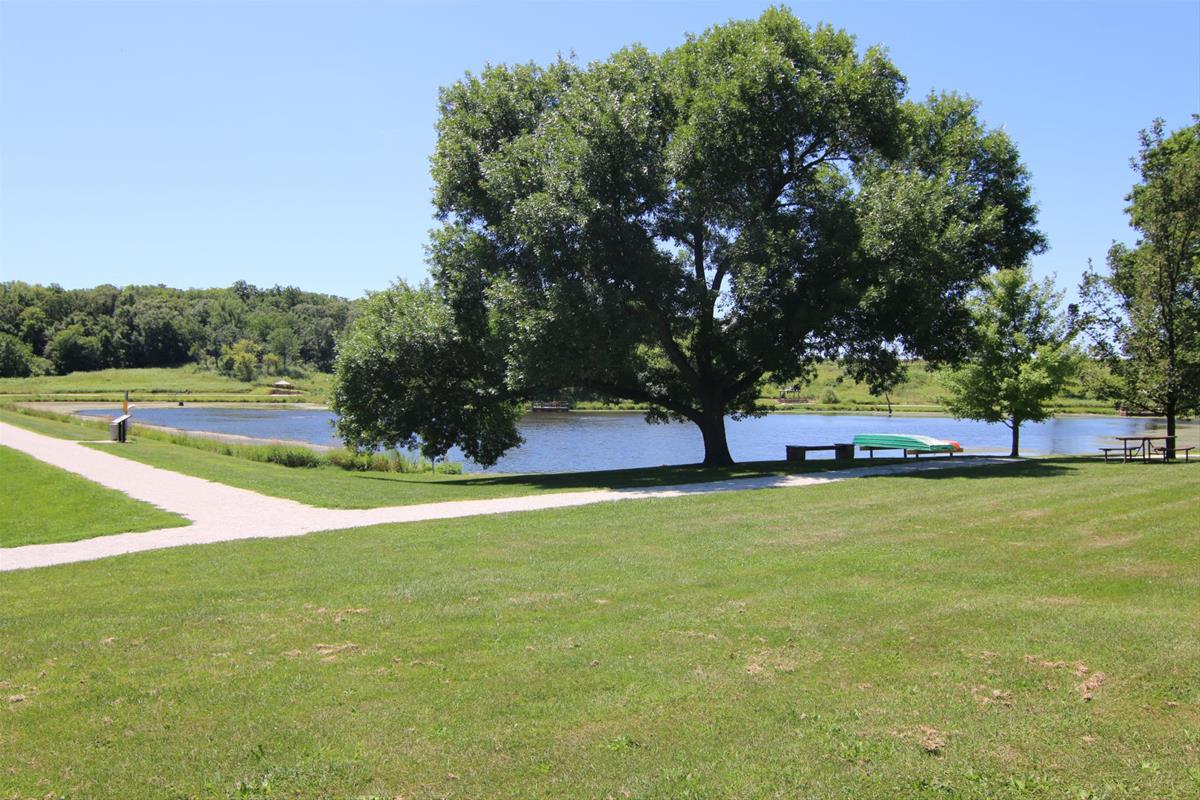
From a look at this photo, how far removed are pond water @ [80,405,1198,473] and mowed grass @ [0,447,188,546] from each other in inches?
381

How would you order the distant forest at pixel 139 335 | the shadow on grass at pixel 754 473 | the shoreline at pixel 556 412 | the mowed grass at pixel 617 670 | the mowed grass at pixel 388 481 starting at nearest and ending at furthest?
the mowed grass at pixel 617 670
the mowed grass at pixel 388 481
the shadow on grass at pixel 754 473
the shoreline at pixel 556 412
the distant forest at pixel 139 335

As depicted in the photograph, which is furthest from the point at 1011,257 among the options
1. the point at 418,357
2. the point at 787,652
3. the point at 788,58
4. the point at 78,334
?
the point at 78,334

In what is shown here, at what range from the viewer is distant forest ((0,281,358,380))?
143 metres

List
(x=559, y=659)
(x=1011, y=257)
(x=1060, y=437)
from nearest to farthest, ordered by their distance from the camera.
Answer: (x=559, y=659)
(x=1011, y=257)
(x=1060, y=437)

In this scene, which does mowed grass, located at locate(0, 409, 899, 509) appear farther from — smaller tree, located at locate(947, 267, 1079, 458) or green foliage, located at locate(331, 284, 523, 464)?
smaller tree, located at locate(947, 267, 1079, 458)

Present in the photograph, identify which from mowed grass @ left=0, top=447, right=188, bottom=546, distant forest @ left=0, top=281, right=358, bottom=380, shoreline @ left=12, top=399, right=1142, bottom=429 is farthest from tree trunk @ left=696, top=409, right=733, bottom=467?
distant forest @ left=0, top=281, right=358, bottom=380

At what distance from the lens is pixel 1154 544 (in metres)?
10.1

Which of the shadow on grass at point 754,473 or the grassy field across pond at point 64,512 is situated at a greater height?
the grassy field across pond at point 64,512

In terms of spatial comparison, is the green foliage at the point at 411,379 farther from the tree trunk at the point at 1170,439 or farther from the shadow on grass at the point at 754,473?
the tree trunk at the point at 1170,439

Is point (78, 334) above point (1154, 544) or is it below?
above

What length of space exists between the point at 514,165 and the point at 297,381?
127271 mm

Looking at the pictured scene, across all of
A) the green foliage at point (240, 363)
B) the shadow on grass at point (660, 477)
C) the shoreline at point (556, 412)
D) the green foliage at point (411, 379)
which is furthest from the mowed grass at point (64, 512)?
the green foliage at point (240, 363)

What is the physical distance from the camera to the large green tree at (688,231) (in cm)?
2069

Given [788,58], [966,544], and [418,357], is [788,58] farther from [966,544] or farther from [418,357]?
[966,544]
